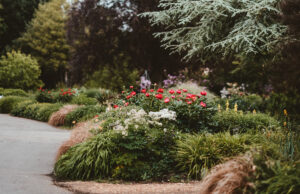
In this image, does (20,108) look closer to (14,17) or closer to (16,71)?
(16,71)

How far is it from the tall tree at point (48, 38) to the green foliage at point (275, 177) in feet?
76.4

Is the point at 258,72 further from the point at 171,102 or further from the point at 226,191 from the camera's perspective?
the point at 226,191

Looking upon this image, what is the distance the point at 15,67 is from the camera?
19.0m

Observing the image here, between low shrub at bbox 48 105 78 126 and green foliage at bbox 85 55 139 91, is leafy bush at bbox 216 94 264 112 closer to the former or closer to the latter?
low shrub at bbox 48 105 78 126

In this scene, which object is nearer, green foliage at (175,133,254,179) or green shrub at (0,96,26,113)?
green foliage at (175,133,254,179)

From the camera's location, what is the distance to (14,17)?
90.3 ft

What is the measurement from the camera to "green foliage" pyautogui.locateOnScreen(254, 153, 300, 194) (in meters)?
2.59

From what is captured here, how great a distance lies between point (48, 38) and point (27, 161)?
2154 cm

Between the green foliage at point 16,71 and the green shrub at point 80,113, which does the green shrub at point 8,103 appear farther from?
the green foliage at point 16,71

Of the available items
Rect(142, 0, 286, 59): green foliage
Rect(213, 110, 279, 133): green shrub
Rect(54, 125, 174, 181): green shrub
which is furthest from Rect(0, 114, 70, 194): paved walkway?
Rect(142, 0, 286, 59): green foliage

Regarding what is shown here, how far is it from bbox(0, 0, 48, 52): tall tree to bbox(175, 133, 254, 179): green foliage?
88.1 ft

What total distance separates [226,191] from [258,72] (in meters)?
13.7

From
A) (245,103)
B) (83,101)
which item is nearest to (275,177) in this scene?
(245,103)

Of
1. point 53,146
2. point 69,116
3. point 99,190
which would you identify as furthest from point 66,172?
point 69,116
